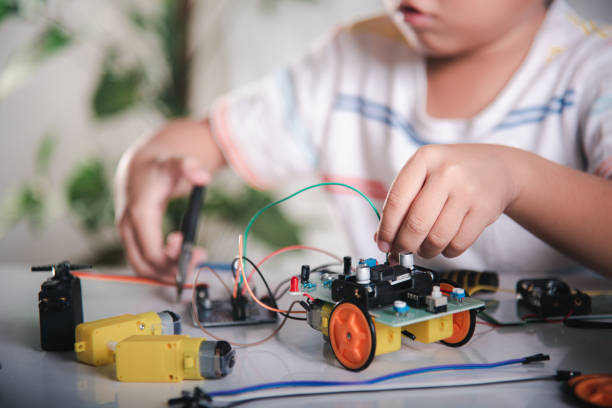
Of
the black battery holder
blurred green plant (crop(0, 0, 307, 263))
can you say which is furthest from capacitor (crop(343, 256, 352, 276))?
blurred green plant (crop(0, 0, 307, 263))

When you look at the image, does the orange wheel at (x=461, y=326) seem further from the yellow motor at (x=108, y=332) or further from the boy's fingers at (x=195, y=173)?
the boy's fingers at (x=195, y=173)

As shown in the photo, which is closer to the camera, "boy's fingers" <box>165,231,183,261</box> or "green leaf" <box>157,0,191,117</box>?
"boy's fingers" <box>165,231,183,261</box>

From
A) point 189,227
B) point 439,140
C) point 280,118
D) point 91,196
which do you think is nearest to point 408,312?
point 189,227

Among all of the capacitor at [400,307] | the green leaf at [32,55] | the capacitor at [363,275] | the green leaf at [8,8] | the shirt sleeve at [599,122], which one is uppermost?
the green leaf at [8,8]

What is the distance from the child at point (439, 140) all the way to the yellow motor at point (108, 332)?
247 mm

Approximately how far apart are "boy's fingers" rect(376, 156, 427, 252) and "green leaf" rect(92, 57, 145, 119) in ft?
5.26

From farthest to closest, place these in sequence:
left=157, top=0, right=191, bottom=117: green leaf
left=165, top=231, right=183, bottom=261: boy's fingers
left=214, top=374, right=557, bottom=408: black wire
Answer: left=157, top=0, right=191, bottom=117: green leaf
left=165, top=231, right=183, bottom=261: boy's fingers
left=214, top=374, right=557, bottom=408: black wire

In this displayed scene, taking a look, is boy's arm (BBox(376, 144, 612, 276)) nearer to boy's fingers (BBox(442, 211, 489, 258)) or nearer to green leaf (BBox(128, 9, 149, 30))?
boy's fingers (BBox(442, 211, 489, 258))

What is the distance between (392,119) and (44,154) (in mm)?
1478

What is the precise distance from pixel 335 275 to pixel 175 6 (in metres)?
1.83

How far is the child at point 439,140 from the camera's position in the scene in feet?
1.83

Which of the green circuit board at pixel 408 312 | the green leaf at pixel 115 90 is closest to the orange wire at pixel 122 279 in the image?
the green circuit board at pixel 408 312

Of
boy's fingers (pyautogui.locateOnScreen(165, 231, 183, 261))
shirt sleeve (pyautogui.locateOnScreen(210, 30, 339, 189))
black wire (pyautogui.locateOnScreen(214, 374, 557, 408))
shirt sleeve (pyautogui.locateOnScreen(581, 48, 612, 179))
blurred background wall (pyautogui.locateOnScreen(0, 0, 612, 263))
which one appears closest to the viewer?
black wire (pyautogui.locateOnScreen(214, 374, 557, 408))

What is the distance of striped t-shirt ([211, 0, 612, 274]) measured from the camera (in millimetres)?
861
